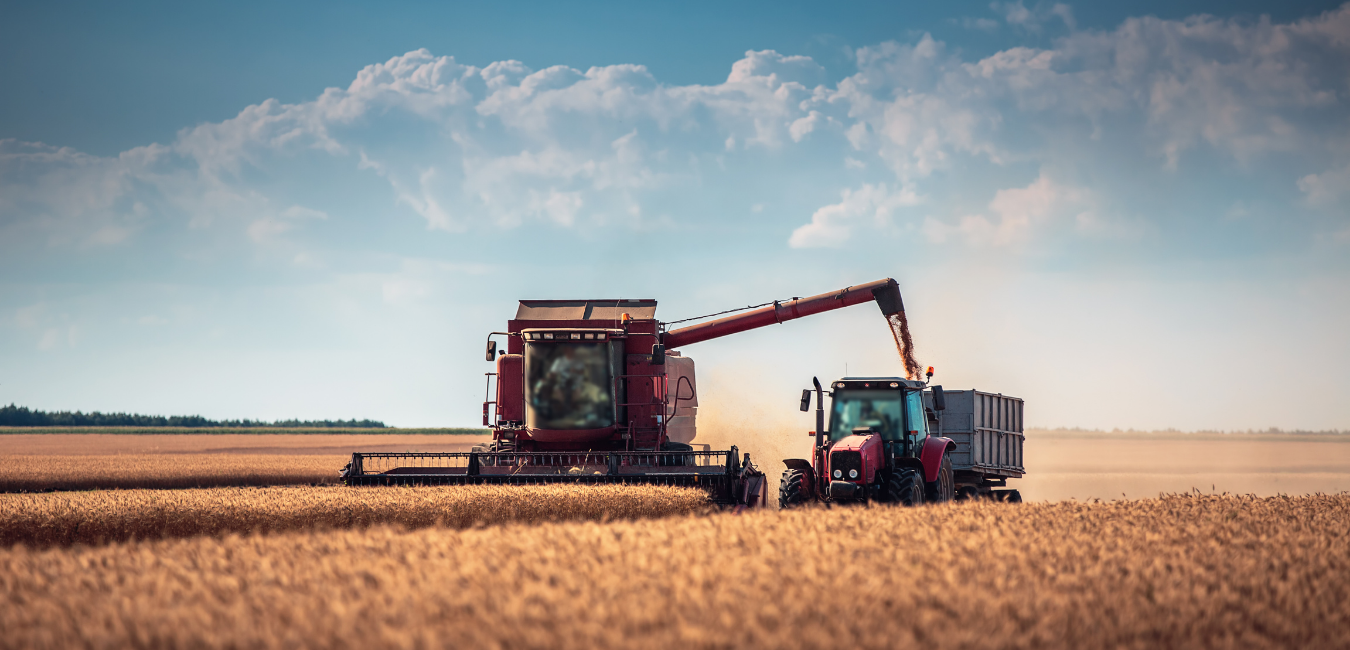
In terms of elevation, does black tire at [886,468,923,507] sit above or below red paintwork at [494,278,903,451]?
below

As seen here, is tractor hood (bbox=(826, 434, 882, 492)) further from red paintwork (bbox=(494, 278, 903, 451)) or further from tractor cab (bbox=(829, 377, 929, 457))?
red paintwork (bbox=(494, 278, 903, 451))

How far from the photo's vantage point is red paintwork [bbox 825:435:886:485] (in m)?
11.6

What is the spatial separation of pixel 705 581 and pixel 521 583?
967 millimetres

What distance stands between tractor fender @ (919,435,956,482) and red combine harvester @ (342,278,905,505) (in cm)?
239

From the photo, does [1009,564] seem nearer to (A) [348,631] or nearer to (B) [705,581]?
(B) [705,581]

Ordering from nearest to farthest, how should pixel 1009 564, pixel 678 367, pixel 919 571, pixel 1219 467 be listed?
1. pixel 919 571
2. pixel 1009 564
3. pixel 678 367
4. pixel 1219 467

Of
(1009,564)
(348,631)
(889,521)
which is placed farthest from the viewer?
(889,521)

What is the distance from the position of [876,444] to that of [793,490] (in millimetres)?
1189

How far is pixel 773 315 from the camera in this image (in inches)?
699

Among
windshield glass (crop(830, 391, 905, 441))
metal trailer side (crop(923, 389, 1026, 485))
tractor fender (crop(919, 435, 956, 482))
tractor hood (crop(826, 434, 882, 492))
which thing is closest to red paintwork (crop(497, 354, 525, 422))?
windshield glass (crop(830, 391, 905, 441))

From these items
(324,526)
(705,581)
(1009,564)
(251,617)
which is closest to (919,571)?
(1009,564)

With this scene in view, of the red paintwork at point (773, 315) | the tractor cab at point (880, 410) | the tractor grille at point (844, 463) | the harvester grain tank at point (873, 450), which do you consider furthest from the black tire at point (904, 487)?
the red paintwork at point (773, 315)

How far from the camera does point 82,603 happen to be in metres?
4.68

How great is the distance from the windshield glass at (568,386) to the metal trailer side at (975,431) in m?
4.98
